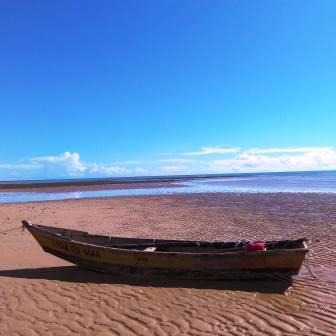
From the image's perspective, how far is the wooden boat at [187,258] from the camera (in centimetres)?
845

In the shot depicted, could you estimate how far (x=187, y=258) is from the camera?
881cm

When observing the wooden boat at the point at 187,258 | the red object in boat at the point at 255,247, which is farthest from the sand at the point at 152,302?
the red object in boat at the point at 255,247

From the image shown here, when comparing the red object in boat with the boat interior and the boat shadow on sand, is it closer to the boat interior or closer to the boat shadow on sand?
the boat interior

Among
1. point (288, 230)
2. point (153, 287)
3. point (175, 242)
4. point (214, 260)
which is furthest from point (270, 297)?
point (288, 230)

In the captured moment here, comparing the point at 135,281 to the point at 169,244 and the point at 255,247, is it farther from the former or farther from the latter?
the point at 255,247

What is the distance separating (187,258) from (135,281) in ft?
4.38

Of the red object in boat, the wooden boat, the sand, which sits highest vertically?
the red object in boat

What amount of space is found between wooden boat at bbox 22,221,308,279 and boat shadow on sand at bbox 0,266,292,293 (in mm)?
129

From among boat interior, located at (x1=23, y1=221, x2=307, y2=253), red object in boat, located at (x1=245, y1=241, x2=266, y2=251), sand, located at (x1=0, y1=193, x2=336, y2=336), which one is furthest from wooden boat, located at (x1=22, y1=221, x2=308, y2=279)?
sand, located at (x1=0, y1=193, x2=336, y2=336)

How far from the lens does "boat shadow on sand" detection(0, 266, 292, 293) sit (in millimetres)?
8391

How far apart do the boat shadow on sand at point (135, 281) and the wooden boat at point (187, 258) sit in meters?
0.13

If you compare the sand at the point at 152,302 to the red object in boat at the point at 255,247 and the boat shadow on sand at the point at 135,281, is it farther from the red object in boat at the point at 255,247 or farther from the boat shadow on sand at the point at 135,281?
the red object in boat at the point at 255,247

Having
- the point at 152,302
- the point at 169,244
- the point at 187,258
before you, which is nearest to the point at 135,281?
the point at 187,258

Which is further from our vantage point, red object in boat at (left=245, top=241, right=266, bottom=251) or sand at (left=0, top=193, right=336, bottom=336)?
red object in boat at (left=245, top=241, right=266, bottom=251)
